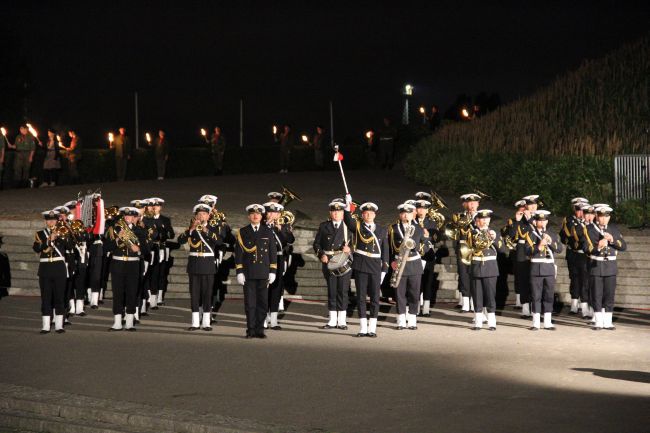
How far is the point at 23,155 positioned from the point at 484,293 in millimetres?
19778

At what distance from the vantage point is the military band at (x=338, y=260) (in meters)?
17.3

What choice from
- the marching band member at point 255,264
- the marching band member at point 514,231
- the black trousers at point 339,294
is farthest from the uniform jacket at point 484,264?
the marching band member at point 255,264

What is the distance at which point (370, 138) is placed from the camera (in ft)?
132

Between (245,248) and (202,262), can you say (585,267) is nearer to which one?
(245,248)

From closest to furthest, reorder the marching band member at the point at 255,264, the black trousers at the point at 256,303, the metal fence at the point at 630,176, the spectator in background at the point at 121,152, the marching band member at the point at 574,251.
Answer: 1. the black trousers at the point at 256,303
2. the marching band member at the point at 255,264
3. the marching band member at the point at 574,251
4. the metal fence at the point at 630,176
5. the spectator in background at the point at 121,152

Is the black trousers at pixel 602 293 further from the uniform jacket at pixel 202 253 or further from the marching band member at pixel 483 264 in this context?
the uniform jacket at pixel 202 253

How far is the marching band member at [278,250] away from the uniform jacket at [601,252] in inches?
196

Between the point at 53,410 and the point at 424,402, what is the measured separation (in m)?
3.80

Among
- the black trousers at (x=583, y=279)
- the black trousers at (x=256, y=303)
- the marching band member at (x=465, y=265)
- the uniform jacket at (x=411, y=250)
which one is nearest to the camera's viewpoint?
the black trousers at (x=256, y=303)

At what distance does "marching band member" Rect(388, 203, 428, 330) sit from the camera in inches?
706

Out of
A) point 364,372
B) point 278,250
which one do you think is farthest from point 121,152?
point 364,372

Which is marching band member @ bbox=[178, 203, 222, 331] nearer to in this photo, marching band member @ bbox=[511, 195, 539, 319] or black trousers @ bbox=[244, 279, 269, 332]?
black trousers @ bbox=[244, 279, 269, 332]

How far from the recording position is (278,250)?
18469 millimetres

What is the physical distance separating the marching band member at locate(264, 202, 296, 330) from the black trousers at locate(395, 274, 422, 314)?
75.8 inches
